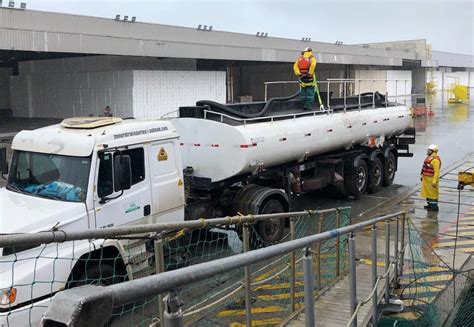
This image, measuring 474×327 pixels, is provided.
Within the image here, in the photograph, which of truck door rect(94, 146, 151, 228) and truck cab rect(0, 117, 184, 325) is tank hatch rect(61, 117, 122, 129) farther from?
truck door rect(94, 146, 151, 228)

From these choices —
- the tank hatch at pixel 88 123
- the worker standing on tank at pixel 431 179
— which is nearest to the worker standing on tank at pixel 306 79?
the worker standing on tank at pixel 431 179

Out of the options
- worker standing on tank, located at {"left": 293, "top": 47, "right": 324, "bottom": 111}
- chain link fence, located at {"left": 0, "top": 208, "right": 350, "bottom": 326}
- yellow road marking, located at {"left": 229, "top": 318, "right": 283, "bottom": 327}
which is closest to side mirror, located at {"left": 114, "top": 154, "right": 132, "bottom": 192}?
chain link fence, located at {"left": 0, "top": 208, "right": 350, "bottom": 326}

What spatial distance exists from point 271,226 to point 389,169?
691 centimetres

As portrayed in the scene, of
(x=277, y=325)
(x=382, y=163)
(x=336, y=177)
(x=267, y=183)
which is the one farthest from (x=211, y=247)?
(x=382, y=163)

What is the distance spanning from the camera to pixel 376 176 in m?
14.4

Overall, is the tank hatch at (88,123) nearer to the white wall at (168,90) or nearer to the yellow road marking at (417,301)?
the yellow road marking at (417,301)

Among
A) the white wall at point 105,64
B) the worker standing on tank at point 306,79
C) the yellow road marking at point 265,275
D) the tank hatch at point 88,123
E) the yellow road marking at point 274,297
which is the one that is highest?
the white wall at point 105,64

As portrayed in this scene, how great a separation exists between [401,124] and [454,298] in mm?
8851

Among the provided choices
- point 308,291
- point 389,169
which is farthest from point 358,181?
point 308,291

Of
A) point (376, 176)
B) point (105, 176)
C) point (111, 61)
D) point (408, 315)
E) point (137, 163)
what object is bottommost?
point (408, 315)

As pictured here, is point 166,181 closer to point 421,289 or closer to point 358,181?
point 421,289

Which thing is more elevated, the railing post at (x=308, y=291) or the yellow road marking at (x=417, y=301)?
the railing post at (x=308, y=291)

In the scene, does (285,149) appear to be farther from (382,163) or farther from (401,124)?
(401,124)

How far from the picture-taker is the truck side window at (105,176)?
628cm
